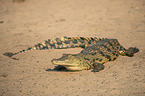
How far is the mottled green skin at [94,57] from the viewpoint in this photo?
489cm

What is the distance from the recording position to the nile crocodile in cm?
495

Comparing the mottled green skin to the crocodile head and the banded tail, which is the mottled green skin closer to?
the crocodile head

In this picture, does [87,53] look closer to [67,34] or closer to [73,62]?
[73,62]

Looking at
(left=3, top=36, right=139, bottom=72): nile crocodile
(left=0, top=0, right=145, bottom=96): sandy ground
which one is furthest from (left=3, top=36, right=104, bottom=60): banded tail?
(left=0, top=0, right=145, bottom=96): sandy ground

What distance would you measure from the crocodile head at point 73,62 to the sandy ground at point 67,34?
0.14 metres

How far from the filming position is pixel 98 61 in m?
5.27

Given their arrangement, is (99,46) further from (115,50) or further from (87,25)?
(87,25)

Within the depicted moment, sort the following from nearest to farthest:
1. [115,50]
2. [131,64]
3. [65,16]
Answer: [131,64] → [115,50] → [65,16]

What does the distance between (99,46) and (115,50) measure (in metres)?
0.51

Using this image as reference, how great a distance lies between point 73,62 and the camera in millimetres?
4906

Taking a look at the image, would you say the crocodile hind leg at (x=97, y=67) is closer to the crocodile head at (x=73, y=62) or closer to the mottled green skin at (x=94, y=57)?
the mottled green skin at (x=94, y=57)

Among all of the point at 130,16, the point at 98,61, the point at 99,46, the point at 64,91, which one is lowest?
the point at 64,91

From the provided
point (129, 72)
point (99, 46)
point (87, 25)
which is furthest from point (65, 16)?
point (129, 72)

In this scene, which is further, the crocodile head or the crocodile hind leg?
the crocodile hind leg
